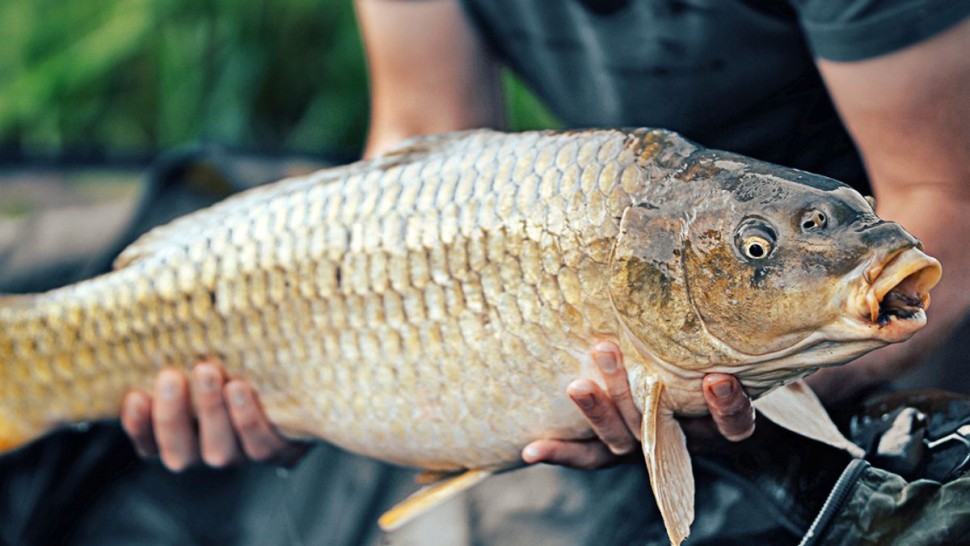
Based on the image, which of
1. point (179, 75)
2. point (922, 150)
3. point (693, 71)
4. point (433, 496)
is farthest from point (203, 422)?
point (179, 75)

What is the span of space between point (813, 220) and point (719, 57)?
2.28 feet

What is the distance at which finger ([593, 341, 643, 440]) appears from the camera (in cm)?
105

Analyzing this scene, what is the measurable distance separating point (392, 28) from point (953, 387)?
1.16m

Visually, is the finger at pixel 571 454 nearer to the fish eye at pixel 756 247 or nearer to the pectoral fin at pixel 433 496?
the pectoral fin at pixel 433 496

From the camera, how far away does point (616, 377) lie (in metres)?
1.06

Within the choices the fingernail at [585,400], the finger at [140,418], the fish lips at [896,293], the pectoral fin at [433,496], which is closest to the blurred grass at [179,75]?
the finger at [140,418]

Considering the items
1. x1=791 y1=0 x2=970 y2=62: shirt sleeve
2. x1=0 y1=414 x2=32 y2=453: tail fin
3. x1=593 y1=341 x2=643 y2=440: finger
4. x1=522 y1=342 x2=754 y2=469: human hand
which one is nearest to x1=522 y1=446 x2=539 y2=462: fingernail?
x1=522 y1=342 x2=754 y2=469: human hand

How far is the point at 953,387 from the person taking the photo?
4.21ft

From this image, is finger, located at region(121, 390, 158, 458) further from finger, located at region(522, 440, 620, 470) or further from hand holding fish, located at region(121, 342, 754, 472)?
finger, located at region(522, 440, 620, 470)

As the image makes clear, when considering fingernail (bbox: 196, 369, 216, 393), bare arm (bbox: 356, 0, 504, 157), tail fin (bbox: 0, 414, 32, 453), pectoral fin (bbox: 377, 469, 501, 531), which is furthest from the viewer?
bare arm (bbox: 356, 0, 504, 157)

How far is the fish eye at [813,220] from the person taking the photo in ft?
3.01

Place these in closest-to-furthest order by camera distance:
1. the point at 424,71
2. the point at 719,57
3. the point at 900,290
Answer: the point at 900,290 < the point at 719,57 < the point at 424,71

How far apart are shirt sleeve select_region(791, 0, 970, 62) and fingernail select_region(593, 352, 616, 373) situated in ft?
1.68

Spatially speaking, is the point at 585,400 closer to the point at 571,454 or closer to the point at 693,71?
the point at 571,454
